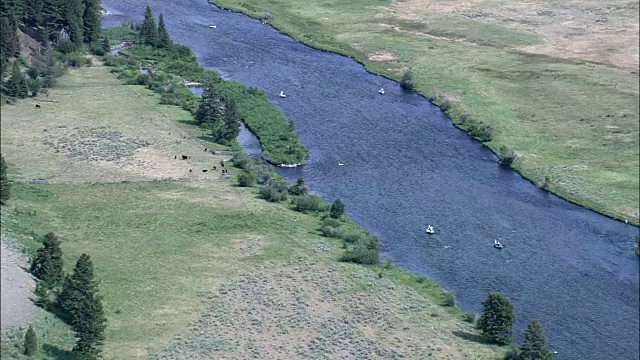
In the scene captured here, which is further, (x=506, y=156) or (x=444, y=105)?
(x=444, y=105)

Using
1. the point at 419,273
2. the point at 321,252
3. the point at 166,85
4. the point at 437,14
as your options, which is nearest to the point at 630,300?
the point at 419,273

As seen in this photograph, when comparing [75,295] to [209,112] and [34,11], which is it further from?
[34,11]

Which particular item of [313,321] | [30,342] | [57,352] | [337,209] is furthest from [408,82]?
[30,342]

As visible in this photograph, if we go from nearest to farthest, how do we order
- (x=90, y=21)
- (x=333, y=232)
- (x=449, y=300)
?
1. (x=449, y=300)
2. (x=333, y=232)
3. (x=90, y=21)

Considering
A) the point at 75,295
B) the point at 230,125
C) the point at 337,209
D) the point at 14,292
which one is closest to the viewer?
the point at 14,292

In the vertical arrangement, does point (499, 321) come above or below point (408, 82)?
below

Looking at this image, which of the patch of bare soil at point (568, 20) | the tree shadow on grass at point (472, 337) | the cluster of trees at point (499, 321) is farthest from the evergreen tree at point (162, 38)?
the tree shadow on grass at point (472, 337)

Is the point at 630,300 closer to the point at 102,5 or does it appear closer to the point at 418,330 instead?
the point at 418,330

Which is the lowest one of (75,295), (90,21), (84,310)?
(75,295)
